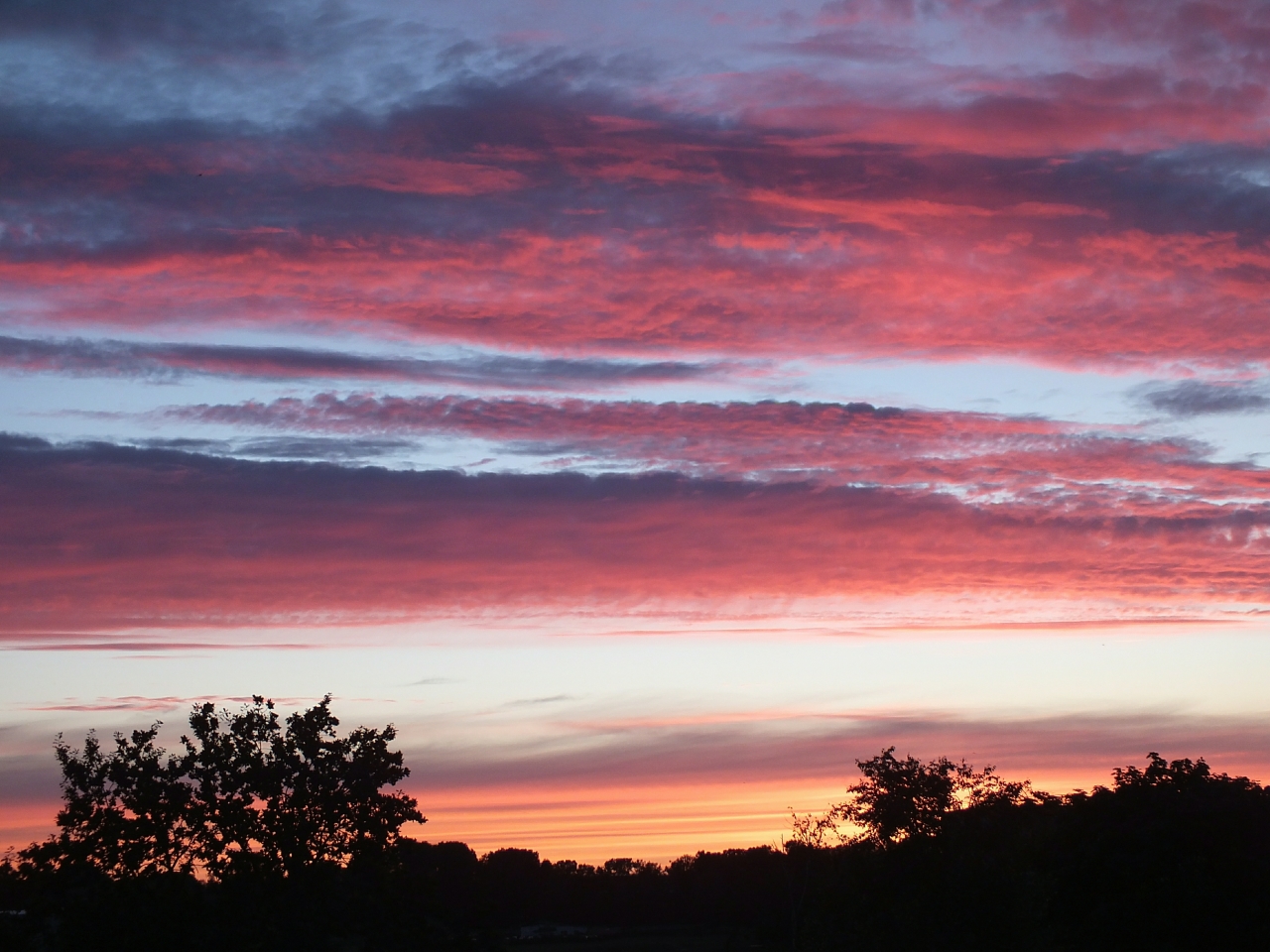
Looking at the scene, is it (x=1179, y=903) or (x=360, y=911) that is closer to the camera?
(x=360, y=911)

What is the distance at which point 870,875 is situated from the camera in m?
44.8

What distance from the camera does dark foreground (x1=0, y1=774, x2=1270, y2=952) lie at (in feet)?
126

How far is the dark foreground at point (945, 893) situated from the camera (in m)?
38.4

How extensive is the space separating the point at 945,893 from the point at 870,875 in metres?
2.81

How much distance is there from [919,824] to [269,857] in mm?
23168

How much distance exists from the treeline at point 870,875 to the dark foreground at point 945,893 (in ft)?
0.22

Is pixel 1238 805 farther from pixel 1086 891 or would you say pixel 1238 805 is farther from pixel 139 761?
pixel 139 761

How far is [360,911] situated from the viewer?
127 ft

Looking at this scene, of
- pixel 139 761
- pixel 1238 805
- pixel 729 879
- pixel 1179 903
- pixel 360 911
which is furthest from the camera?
pixel 729 879

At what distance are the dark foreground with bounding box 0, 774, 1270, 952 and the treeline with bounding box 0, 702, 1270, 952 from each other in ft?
0.22

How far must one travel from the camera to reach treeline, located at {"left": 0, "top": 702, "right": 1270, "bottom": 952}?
1524 inches

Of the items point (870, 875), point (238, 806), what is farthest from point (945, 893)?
point (238, 806)

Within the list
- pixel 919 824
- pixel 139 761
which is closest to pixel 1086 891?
pixel 919 824

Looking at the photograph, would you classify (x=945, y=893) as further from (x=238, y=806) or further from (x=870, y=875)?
(x=238, y=806)
